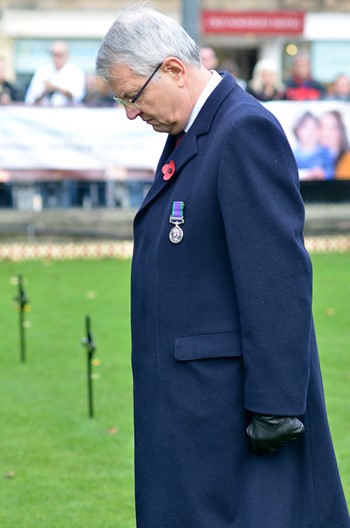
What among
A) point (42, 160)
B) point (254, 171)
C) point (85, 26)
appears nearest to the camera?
point (254, 171)

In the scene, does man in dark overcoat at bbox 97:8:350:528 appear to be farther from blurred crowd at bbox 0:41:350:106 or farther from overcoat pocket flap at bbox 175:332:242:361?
blurred crowd at bbox 0:41:350:106

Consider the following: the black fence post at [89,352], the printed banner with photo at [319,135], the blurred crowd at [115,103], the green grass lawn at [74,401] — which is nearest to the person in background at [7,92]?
the blurred crowd at [115,103]

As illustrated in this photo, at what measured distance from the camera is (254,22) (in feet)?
103

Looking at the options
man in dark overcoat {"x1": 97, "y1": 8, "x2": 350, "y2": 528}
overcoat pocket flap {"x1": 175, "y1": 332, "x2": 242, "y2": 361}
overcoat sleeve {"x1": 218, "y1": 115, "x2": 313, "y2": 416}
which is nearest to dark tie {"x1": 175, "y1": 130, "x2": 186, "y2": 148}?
man in dark overcoat {"x1": 97, "y1": 8, "x2": 350, "y2": 528}

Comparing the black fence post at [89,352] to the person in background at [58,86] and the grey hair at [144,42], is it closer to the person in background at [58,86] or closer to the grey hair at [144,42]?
the grey hair at [144,42]

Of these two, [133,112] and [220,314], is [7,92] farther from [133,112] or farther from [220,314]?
[220,314]

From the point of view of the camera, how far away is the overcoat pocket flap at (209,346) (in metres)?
3.31

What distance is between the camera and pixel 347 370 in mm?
8312

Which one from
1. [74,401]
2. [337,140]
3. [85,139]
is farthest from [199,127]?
[337,140]

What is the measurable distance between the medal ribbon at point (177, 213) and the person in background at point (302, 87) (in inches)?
469

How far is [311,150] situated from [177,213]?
11.7 metres

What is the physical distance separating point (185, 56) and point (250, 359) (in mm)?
856

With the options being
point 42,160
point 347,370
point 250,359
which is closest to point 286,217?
point 250,359

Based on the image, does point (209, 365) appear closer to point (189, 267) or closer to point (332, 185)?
point (189, 267)
